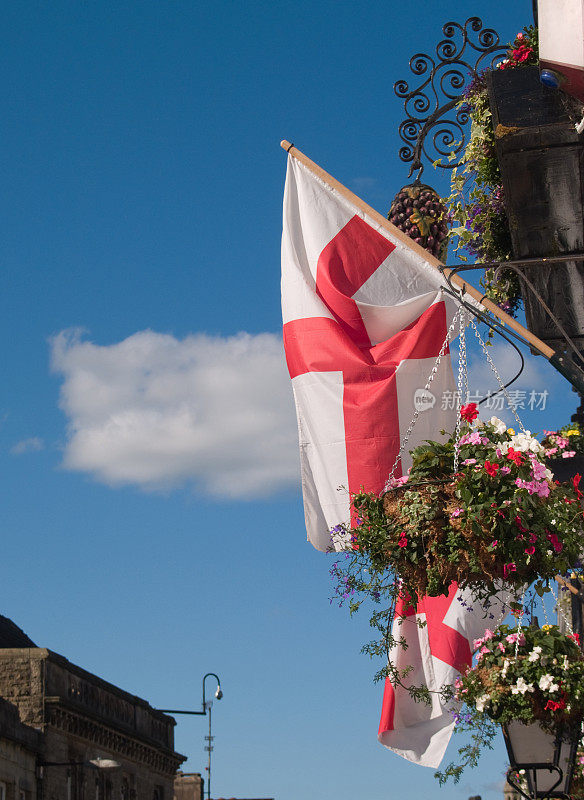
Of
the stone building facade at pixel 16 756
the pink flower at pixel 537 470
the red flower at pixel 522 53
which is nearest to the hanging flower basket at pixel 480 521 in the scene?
the pink flower at pixel 537 470

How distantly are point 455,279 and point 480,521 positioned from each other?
2.34m

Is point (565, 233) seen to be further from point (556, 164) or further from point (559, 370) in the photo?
point (559, 370)

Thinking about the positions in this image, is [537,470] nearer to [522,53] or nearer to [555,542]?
[555,542]

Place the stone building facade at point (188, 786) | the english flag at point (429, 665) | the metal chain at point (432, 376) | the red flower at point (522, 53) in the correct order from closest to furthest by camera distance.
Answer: the metal chain at point (432, 376), the red flower at point (522, 53), the english flag at point (429, 665), the stone building facade at point (188, 786)

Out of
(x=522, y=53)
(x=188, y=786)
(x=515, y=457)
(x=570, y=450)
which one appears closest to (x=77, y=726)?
(x=188, y=786)

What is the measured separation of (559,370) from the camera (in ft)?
27.5

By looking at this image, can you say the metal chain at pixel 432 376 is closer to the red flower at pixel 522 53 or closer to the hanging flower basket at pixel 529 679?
the hanging flower basket at pixel 529 679

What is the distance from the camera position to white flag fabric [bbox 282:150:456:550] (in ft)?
30.5

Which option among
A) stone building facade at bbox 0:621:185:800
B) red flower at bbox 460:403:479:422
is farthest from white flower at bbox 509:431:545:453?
stone building facade at bbox 0:621:185:800

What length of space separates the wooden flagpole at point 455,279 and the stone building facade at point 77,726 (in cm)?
2561

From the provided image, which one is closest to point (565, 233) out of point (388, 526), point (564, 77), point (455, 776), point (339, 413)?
point (564, 77)

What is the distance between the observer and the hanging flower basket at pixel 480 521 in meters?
7.33

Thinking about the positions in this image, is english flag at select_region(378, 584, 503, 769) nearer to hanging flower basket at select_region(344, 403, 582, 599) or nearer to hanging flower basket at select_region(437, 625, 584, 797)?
hanging flower basket at select_region(437, 625, 584, 797)

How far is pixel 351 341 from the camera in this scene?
9602 mm
